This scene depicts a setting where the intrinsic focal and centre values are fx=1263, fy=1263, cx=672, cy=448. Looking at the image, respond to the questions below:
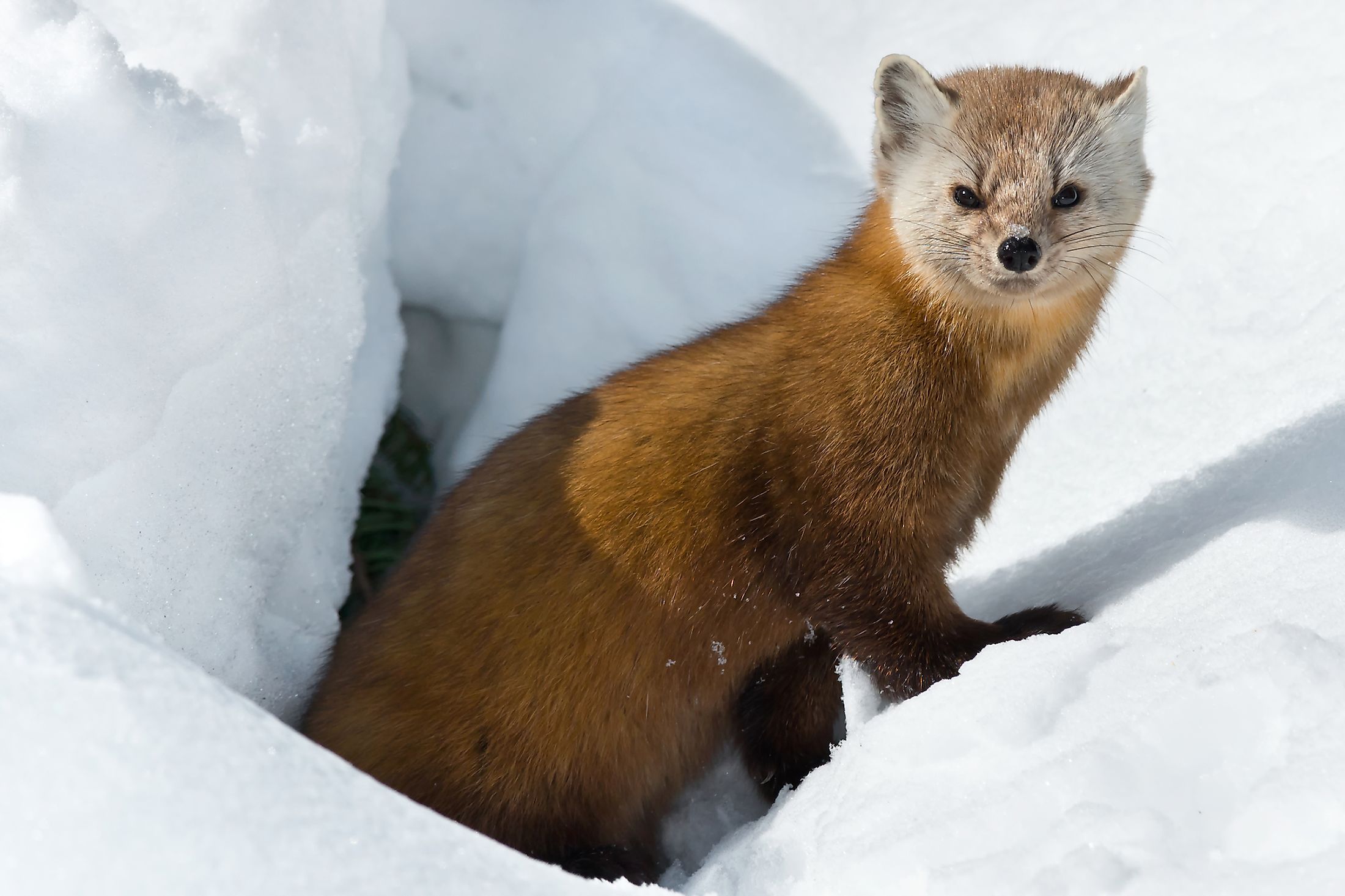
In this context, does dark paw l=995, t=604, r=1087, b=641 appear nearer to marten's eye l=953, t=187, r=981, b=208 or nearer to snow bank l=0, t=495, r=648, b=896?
marten's eye l=953, t=187, r=981, b=208

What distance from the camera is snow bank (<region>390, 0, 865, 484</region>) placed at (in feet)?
12.3

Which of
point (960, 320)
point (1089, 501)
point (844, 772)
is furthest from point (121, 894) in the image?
point (1089, 501)

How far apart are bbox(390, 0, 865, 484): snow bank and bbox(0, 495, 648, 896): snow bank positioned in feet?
7.33

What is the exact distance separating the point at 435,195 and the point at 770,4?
3.93 ft

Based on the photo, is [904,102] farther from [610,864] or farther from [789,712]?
[610,864]

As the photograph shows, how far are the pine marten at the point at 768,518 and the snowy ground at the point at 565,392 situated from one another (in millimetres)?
254

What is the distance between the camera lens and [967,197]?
2.41m

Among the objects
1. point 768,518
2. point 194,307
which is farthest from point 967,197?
point 194,307

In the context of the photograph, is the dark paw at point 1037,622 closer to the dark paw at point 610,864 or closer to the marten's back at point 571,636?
the marten's back at point 571,636

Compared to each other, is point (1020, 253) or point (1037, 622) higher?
point (1020, 253)

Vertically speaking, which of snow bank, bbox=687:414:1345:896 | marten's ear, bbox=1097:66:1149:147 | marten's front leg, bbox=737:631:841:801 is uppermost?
marten's ear, bbox=1097:66:1149:147

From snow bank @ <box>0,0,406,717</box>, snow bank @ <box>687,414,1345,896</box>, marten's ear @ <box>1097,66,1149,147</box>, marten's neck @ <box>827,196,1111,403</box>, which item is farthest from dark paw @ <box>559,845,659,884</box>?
marten's ear @ <box>1097,66,1149,147</box>

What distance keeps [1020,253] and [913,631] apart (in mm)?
717

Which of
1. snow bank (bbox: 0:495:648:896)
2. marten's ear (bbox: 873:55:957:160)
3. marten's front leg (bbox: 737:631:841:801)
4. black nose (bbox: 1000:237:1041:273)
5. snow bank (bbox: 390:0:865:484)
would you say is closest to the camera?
snow bank (bbox: 0:495:648:896)
